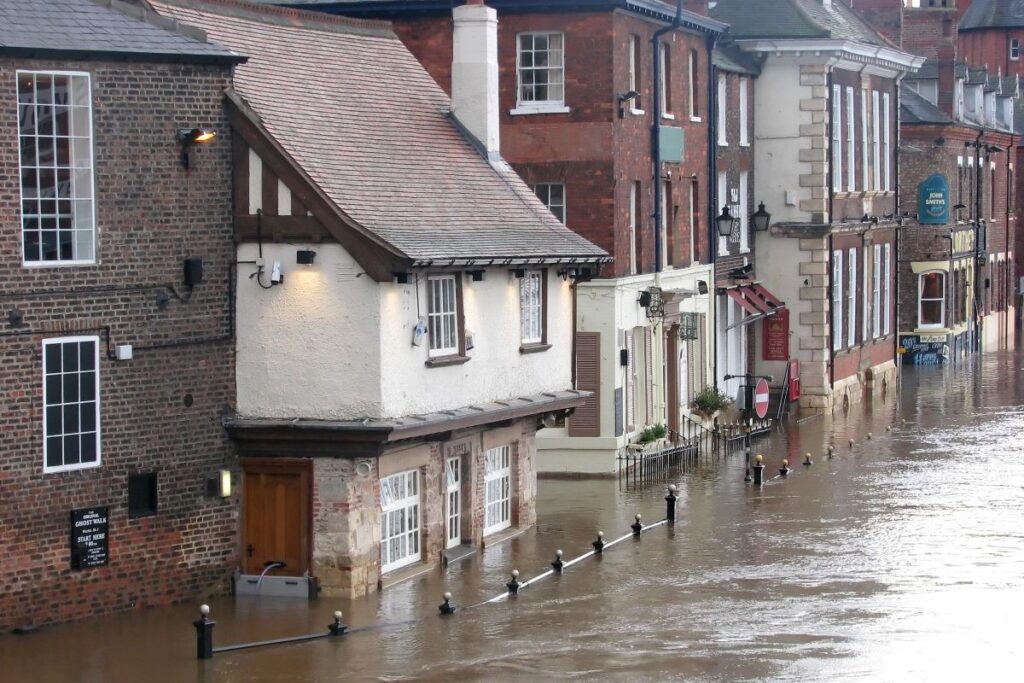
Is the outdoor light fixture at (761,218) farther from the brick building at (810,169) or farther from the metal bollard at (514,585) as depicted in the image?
the metal bollard at (514,585)

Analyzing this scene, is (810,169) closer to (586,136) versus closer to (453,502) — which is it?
(586,136)

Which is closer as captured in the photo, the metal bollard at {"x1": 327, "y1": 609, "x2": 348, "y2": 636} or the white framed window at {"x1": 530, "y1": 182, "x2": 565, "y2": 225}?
the metal bollard at {"x1": 327, "y1": 609, "x2": 348, "y2": 636}

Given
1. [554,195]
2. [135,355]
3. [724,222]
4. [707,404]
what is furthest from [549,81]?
[135,355]

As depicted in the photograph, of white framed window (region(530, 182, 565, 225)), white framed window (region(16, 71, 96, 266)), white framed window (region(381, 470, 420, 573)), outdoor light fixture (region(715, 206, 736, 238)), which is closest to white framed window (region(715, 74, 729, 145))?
outdoor light fixture (region(715, 206, 736, 238))

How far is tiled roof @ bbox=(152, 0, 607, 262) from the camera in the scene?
2628 cm

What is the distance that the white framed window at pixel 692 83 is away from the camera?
43.7 m

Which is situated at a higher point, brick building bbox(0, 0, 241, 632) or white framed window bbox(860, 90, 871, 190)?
white framed window bbox(860, 90, 871, 190)

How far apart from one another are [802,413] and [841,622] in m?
27.6

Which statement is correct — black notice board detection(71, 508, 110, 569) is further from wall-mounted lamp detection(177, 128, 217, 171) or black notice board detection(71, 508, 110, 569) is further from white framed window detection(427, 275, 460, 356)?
white framed window detection(427, 275, 460, 356)

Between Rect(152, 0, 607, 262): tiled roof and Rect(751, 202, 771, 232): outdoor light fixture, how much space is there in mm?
20297

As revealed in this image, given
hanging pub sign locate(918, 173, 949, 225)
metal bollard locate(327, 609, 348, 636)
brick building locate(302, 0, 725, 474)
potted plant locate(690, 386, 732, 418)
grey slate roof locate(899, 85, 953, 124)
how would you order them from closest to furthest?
1. metal bollard locate(327, 609, 348, 636)
2. brick building locate(302, 0, 725, 474)
3. potted plant locate(690, 386, 732, 418)
4. hanging pub sign locate(918, 173, 949, 225)
5. grey slate roof locate(899, 85, 953, 124)

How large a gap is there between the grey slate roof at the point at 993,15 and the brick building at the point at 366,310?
3306 inches

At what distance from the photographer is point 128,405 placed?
24.5m

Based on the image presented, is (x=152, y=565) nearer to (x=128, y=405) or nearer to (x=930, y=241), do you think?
(x=128, y=405)
